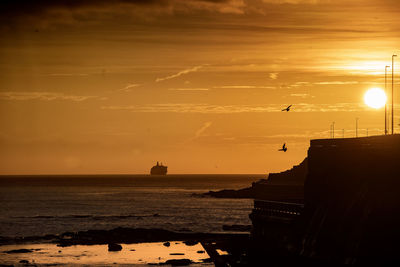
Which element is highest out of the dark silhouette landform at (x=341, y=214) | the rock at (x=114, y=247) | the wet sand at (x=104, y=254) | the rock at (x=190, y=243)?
the dark silhouette landform at (x=341, y=214)

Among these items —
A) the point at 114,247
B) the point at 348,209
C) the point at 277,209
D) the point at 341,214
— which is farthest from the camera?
the point at 114,247

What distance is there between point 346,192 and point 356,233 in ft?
19.5

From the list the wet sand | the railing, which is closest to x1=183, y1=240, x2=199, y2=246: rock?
the wet sand

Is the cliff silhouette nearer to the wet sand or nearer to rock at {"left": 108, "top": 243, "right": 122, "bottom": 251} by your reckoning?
the wet sand

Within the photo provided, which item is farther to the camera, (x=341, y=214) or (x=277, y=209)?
(x=277, y=209)

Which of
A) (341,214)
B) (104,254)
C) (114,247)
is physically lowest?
(104,254)

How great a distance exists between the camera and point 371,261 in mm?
35438

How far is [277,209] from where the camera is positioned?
58.7 metres

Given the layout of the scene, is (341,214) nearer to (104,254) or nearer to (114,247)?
(104,254)

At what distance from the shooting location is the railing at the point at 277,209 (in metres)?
53.9

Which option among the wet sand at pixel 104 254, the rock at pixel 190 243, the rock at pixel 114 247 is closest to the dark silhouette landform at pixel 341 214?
the wet sand at pixel 104 254

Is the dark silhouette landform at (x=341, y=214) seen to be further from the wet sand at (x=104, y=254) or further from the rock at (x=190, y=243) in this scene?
the rock at (x=190, y=243)

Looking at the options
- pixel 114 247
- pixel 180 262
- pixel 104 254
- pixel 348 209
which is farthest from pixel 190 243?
pixel 348 209

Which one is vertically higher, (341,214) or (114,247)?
(341,214)
